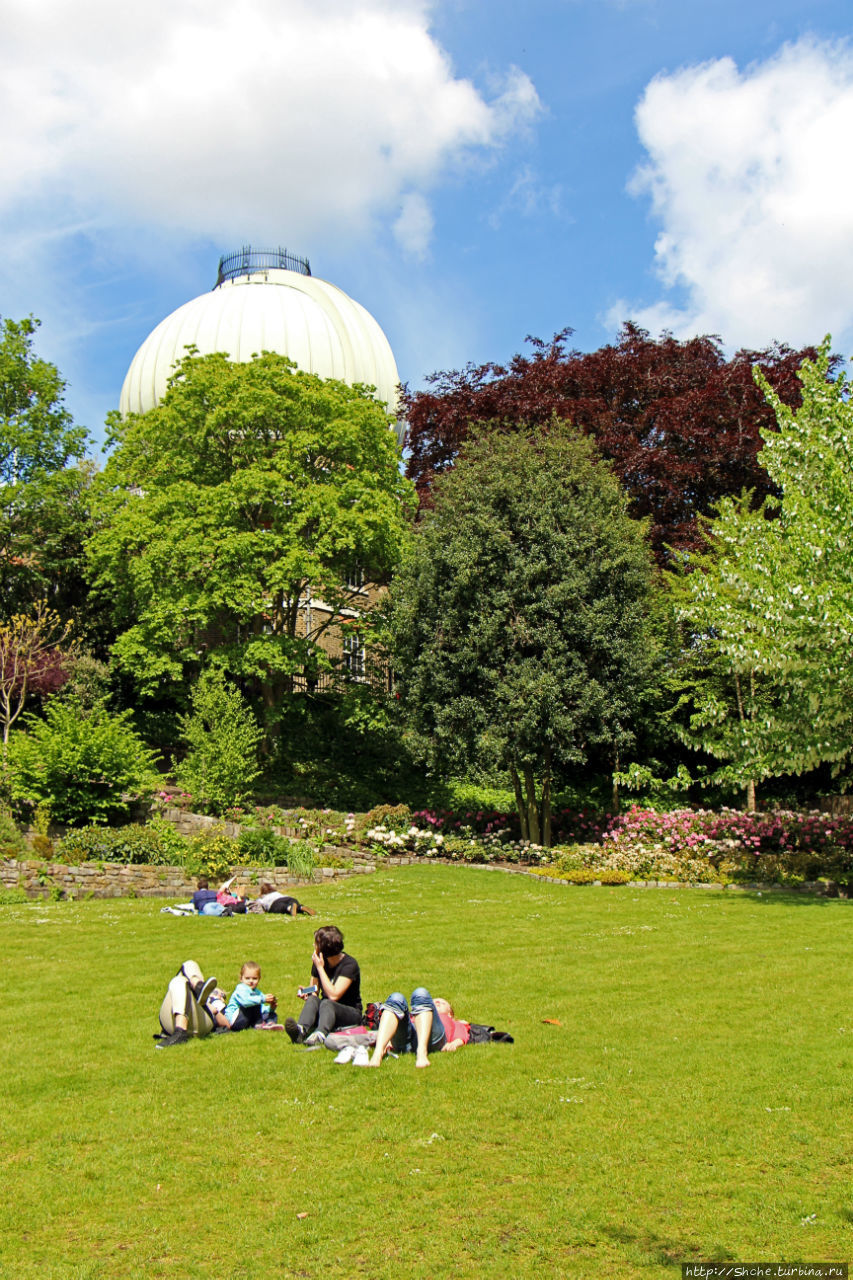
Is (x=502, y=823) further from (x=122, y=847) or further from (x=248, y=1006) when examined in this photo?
(x=248, y=1006)

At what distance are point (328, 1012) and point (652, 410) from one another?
25309mm

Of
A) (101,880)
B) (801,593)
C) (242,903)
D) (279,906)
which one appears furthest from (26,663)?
(801,593)

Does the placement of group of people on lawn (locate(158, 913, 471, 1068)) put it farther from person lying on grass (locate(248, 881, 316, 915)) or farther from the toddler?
person lying on grass (locate(248, 881, 316, 915))

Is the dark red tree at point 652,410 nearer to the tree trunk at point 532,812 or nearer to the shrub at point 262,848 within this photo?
the tree trunk at point 532,812

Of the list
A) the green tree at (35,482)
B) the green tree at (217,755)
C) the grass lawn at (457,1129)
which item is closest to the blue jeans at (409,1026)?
the grass lawn at (457,1129)

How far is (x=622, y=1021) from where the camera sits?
9148mm

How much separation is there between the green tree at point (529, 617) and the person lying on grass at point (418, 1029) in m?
14.5

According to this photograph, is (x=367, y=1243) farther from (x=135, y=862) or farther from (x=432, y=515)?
(x=432, y=515)

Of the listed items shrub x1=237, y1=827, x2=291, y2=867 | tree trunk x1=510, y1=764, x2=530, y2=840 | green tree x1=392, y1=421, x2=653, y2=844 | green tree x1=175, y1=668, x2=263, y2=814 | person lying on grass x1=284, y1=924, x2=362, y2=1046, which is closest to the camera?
person lying on grass x1=284, y1=924, x2=362, y2=1046

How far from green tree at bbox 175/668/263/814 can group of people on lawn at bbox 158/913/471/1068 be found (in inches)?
587

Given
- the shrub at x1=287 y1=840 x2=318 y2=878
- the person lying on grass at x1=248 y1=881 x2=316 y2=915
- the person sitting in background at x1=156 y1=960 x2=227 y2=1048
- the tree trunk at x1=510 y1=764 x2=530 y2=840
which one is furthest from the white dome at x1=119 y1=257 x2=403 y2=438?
the person sitting in background at x1=156 y1=960 x2=227 y2=1048

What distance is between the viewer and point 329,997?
8.88m

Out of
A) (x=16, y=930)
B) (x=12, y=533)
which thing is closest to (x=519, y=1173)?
(x=16, y=930)

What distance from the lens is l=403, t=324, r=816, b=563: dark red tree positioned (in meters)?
30.0
